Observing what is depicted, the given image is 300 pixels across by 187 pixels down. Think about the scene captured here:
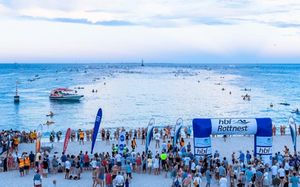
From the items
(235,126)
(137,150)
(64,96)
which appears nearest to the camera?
(235,126)

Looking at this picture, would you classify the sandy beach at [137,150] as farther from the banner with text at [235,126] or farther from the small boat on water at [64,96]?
the small boat on water at [64,96]

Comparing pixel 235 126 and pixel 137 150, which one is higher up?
pixel 235 126

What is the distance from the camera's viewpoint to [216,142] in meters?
28.9

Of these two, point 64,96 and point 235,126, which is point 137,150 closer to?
point 235,126

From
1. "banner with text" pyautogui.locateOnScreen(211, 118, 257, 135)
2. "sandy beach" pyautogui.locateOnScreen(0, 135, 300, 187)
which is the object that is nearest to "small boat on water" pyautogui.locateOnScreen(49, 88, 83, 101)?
"sandy beach" pyautogui.locateOnScreen(0, 135, 300, 187)

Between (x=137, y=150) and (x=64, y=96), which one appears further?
(x=64, y=96)

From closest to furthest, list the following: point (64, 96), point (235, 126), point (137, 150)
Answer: point (235, 126)
point (137, 150)
point (64, 96)

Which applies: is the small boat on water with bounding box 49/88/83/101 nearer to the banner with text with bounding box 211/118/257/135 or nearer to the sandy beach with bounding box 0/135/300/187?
the sandy beach with bounding box 0/135/300/187

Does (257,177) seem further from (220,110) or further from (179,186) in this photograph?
(220,110)

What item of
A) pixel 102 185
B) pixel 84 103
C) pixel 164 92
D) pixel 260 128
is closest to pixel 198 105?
pixel 84 103

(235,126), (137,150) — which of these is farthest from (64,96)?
(235,126)

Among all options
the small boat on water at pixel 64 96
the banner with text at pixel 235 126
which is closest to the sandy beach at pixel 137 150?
the banner with text at pixel 235 126

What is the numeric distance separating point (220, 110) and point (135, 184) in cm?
4007

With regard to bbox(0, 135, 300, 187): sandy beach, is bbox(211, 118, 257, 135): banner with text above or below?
above
